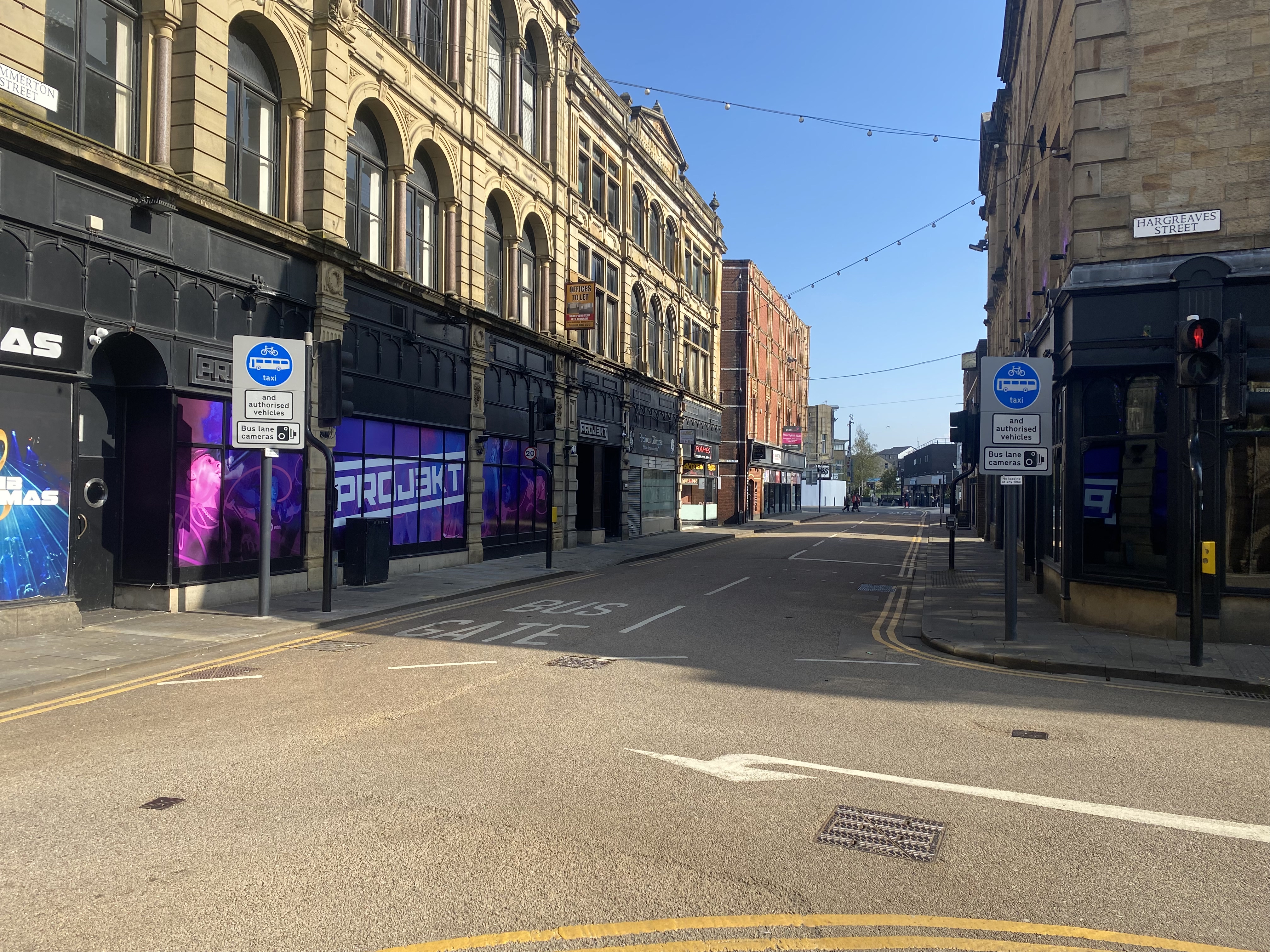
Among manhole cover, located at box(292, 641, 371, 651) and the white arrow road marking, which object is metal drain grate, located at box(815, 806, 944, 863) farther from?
manhole cover, located at box(292, 641, 371, 651)

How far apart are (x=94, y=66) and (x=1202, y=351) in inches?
588

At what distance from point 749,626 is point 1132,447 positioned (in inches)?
234

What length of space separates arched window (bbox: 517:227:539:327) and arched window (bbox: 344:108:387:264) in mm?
6748

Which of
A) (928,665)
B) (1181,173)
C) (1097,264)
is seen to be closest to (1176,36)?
(1181,173)

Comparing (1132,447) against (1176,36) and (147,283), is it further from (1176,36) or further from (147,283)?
(147,283)

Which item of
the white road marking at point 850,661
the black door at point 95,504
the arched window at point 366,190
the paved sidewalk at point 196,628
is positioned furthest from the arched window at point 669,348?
the white road marking at point 850,661

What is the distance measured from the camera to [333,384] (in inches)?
558

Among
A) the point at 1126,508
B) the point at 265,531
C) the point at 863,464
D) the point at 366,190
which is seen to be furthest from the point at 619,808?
the point at 863,464

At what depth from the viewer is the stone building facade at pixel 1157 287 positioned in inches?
462

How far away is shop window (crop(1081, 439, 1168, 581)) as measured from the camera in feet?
40.1

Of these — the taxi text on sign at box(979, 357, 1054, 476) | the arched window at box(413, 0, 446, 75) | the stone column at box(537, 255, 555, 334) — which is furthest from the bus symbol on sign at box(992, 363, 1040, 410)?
the stone column at box(537, 255, 555, 334)

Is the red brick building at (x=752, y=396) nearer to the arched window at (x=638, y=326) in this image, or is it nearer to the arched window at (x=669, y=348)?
the arched window at (x=669, y=348)

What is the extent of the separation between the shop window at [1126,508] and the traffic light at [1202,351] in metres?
2.35

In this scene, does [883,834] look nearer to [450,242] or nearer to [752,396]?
[450,242]
